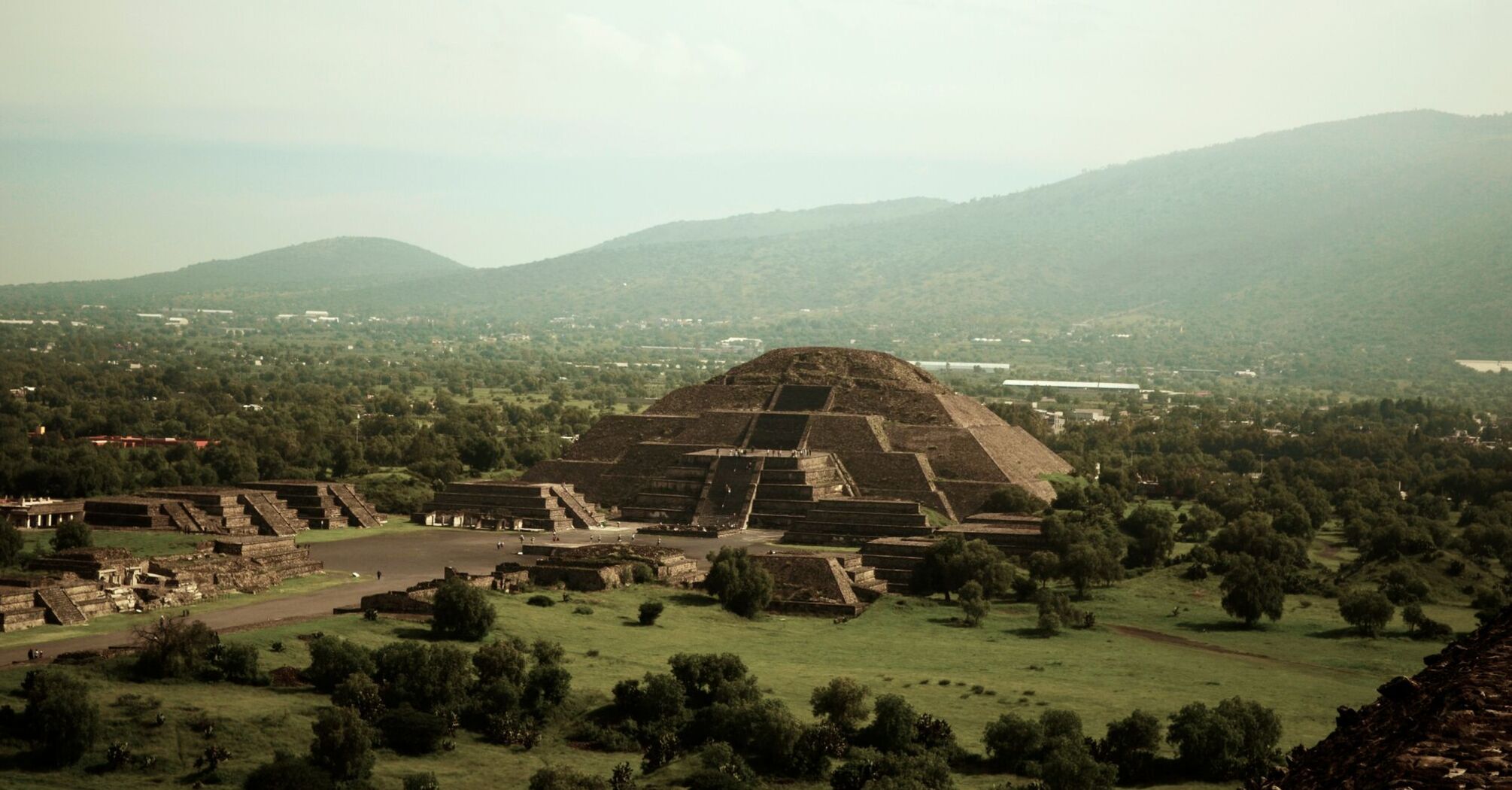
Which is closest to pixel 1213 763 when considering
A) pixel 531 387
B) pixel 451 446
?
pixel 451 446

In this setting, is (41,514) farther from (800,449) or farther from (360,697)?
(360,697)

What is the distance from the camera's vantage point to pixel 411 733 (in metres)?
33.2

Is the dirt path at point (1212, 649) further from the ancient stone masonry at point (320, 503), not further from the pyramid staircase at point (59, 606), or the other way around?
the ancient stone masonry at point (320, 503)

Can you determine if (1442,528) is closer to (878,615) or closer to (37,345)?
(878,615)

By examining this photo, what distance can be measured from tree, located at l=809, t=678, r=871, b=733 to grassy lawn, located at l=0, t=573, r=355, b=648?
56.8ft

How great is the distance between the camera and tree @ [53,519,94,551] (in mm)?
53031

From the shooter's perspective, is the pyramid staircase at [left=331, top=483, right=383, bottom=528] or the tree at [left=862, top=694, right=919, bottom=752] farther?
the pyramid staircase at [left=331, top=483, right=383, bottom=528]

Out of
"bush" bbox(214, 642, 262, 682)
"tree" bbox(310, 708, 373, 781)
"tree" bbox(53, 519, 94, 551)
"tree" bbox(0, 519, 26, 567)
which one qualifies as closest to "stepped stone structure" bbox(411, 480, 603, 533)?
"tree" bbox(53, 519, 94, 551)

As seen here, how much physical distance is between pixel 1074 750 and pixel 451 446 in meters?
61.5

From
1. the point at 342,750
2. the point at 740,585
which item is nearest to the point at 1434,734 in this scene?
the point at 342,750

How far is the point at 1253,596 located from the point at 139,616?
2999cm

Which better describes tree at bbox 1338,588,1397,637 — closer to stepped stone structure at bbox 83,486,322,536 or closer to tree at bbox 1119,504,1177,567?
tree at bbox 1119,504,1177,567

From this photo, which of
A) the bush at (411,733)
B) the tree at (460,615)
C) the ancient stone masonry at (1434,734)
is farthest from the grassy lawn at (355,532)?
the ancient stone masonry at (1434,734)

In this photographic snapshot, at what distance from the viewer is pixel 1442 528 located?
63125mm
